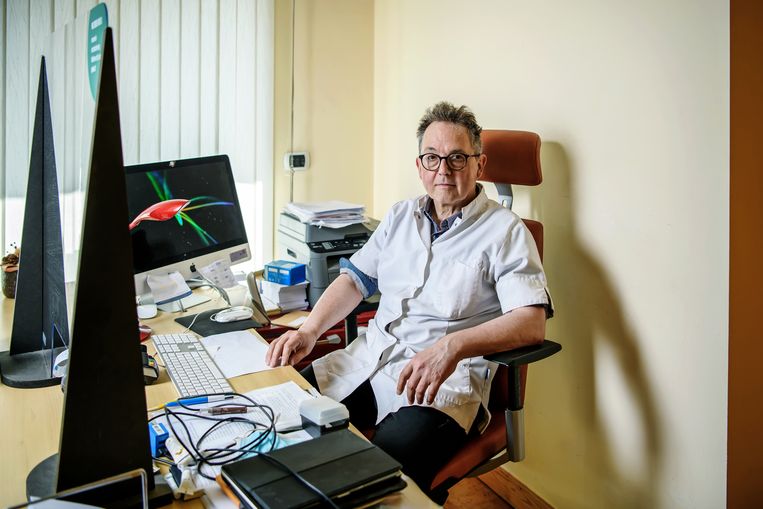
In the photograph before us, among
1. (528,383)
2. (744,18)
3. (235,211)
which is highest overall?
(744,18)

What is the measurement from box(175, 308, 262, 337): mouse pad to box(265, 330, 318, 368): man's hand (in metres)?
0.22

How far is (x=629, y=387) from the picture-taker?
5.96 ft

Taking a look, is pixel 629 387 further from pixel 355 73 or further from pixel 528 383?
pixel 355 73

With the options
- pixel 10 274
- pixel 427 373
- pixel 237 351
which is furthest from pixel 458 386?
pixel 10 274

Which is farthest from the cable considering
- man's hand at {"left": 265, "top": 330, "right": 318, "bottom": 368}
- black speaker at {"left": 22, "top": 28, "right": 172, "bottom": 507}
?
man's hand at {"left": 265, "top": 330, "right": 318, "bottom": 368}

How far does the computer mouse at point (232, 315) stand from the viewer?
6.35ft

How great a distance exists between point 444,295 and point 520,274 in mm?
231

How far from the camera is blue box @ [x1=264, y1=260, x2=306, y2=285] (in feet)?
7.24

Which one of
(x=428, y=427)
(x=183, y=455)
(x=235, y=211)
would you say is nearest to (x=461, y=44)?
(x=235, y=211)

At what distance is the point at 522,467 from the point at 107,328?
5.92ft

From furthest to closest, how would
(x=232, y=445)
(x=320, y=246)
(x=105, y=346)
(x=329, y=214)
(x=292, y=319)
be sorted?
(x=329, y=214), (x=320, y=246), (x=292, y=319), (x=232, y=445), (x=105, y=346)

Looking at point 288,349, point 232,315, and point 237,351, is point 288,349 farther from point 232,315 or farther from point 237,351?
point 232,315

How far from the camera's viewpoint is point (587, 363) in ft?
6.44

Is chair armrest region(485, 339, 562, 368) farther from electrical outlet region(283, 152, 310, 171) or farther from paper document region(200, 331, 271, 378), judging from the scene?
electrical outlet region(283, 152, 310, 171)
